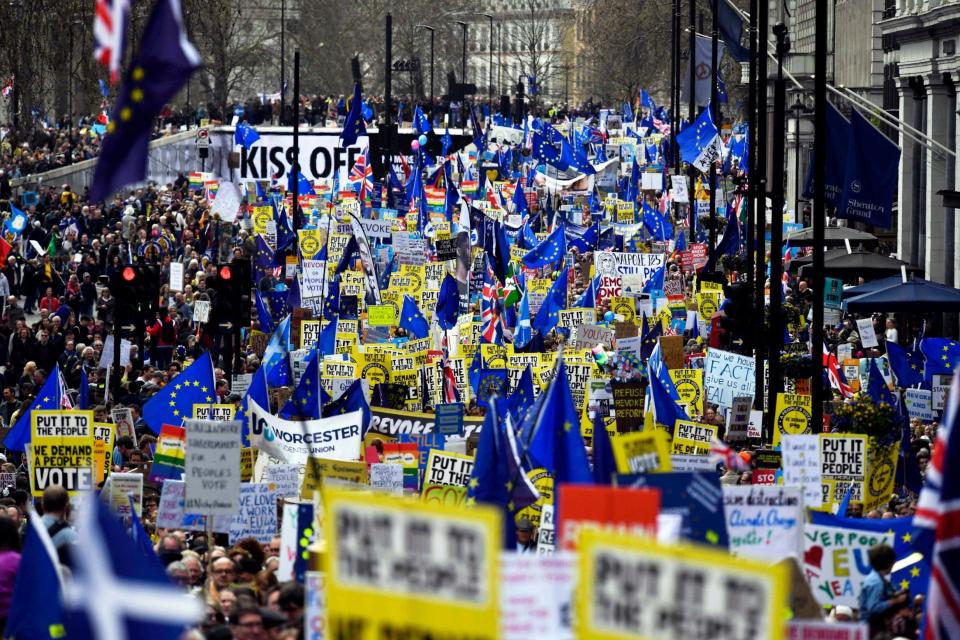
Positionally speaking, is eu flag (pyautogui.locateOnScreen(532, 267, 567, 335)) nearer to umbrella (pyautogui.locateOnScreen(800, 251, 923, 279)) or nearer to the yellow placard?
the yellow placard

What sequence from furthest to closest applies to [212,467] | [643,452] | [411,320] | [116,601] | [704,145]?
[704,145] → [411,320] → [212,467] → [643,452] → [116,601]

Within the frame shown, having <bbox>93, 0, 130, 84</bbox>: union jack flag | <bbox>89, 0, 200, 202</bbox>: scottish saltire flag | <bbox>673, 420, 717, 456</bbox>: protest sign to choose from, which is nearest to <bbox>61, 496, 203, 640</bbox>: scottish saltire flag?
<bbox>89, 0, 200, 202</bbox>: scottish saltire flag

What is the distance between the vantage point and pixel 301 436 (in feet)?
52.4

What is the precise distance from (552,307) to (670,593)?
20.4 metres

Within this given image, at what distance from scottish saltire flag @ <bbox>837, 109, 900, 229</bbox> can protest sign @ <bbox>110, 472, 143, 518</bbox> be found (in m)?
11.9

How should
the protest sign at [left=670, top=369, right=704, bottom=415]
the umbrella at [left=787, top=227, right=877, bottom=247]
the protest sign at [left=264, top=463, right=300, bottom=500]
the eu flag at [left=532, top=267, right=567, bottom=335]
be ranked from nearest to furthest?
the protest sign at [left=264, top=463, right=300, bottom=500], the protest sign at [left=670, top=369, right=704, bottom=415], the eu flag at [left=532, top=267, right=567, bottom=335], the umbrella at [left=787, top=227, right=877, bottom=247]

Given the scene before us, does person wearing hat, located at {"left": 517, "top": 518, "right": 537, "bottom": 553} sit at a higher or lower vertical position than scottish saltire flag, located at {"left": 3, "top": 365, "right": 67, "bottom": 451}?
lower

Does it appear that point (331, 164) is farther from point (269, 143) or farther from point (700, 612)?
point (700, 612)

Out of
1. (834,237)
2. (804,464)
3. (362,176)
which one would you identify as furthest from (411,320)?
(362,176)

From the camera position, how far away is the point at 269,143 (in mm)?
46375

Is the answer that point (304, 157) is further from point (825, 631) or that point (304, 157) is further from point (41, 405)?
point (825, 631)

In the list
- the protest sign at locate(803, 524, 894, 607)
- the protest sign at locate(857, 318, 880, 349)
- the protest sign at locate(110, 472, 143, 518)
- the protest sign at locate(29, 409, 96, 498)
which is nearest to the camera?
the protest sign at locate(803, 524, 894, 607)

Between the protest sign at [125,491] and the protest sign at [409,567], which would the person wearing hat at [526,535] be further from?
the protest sign at [409,567]

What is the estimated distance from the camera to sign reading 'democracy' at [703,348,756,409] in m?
20.4
